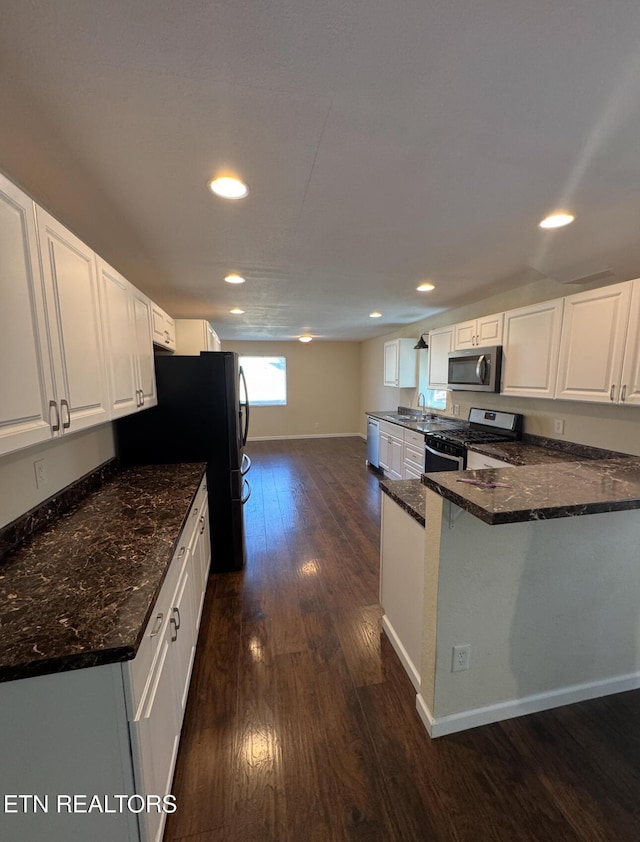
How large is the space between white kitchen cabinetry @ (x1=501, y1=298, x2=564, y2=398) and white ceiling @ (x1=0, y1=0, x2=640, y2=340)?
55cm

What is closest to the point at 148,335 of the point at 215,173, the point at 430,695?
the point at 215,173

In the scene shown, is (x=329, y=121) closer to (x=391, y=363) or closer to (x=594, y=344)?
(x=594, y=344)

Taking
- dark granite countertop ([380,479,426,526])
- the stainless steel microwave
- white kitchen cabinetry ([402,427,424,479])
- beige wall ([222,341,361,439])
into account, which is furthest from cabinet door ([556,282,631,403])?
beige wall ([222,341,361,439])

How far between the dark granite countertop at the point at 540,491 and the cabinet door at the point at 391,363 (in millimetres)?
4291

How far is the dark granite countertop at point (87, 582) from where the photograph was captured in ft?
2.89

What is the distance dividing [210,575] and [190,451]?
3.46 ft

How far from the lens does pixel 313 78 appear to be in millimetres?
989

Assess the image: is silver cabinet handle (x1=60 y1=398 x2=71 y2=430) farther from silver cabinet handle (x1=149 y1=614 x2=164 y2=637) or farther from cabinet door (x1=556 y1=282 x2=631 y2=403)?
cabinet door (x1=556 y1=282 x2=631 y2=403)

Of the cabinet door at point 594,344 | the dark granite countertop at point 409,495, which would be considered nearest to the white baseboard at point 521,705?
the dark granite countertop at point 409,495

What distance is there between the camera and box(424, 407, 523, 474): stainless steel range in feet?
11.1

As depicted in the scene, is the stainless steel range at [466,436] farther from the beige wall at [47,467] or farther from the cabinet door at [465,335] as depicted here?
the beige wall at [47,467]

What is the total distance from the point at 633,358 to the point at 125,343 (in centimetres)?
305

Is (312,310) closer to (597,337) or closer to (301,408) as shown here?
(597,337)

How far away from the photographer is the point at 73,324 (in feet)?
4.55
